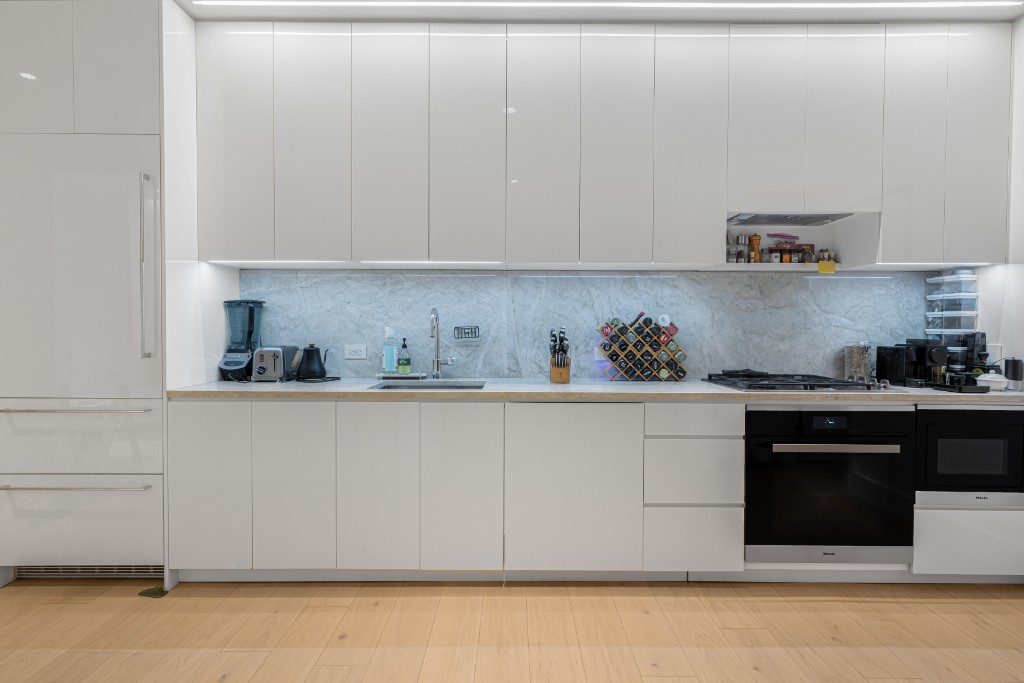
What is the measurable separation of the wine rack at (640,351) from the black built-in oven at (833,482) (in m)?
0.68

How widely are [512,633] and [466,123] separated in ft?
7.19

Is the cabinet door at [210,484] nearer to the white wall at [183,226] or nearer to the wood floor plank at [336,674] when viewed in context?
the white wall at [183,226]

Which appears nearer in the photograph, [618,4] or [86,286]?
[86,286]

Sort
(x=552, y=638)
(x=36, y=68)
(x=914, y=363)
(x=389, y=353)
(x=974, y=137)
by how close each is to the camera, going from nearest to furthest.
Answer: (x=552, y=638), (x=36, y=68), (x=974, y=137), (x=914, y=363), (x=389, y=353)

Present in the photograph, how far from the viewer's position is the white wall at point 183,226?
8.52 feet

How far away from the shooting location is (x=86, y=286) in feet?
8.41

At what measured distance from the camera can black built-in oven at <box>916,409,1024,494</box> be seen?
8.50 feet

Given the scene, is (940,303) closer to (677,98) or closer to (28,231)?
(677,98)

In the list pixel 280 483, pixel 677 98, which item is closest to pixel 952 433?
pixel 677 98

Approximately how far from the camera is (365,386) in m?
2.81

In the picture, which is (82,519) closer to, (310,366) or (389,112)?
(310,366)

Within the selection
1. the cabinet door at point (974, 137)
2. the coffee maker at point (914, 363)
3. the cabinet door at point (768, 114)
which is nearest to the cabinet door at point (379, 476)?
the cabinet door at point (768, 114)

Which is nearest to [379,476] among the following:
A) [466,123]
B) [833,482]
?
[466,123]

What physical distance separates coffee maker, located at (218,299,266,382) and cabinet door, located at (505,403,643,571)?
4.47 ft
